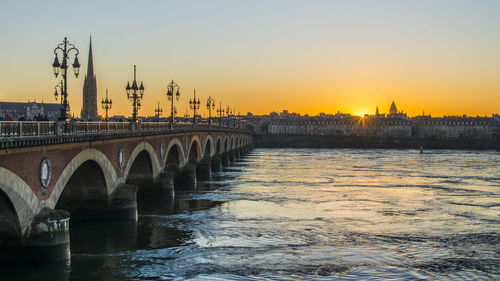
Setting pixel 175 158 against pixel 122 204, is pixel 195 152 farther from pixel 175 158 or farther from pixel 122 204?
pixel 122 204

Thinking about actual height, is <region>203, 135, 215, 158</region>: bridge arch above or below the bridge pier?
above

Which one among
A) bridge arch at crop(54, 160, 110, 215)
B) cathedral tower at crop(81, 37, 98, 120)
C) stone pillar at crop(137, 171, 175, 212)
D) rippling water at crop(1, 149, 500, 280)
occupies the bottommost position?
rippling water at crop(1, 149, 500, 280)

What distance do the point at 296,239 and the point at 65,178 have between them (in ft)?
34.5

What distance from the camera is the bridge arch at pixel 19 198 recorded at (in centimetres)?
1998

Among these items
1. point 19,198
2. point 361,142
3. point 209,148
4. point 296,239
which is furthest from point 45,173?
point 361,142

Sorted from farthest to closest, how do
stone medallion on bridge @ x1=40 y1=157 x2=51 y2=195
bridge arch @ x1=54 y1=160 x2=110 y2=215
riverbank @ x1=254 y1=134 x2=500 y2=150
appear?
riverbank @ x1=254 y1=134 x2=500 y2=150 → bridge arch @ x1=54 y1=160 x2=110 y2=215 → stone medallion on bridge @ x1=40 y1=157 x2=51 y2=195

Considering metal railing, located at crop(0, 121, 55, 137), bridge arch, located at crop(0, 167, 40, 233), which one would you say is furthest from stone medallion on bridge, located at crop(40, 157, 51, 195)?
metal railing, located at crop(0, 121, 55, 137)

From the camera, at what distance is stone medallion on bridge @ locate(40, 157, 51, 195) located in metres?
22.9

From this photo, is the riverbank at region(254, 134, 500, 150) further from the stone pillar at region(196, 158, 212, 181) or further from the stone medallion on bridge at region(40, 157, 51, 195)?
the stone medallion on bridge at region(40, 157, 51, 195)

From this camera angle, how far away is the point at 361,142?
538ft

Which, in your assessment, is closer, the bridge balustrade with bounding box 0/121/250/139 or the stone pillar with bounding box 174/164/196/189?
the bridge balustrade with bounding box 0/121/250/139

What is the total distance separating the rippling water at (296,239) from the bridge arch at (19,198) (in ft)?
6.04

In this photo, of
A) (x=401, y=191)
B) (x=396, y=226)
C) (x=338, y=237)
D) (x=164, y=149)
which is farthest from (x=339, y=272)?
(x=401, y=191)

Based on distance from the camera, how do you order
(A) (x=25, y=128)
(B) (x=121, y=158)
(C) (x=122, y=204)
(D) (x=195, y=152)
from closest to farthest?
(A) (x=25, y=128), (C) (x=122, y=204), (B) (x=121, y=158), (D) (x=195, y=152)
